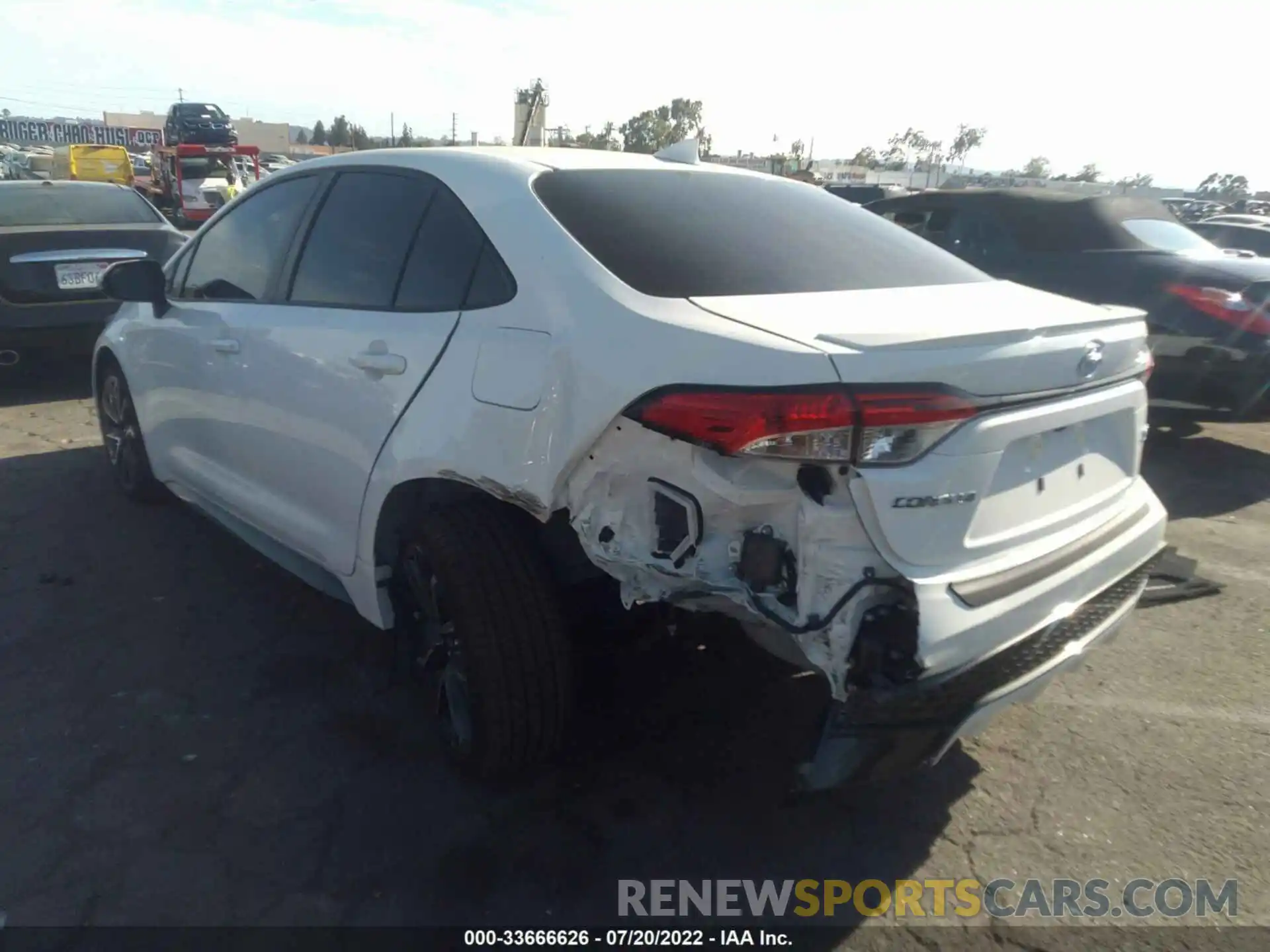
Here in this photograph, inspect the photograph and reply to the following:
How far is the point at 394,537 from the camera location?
119 inches

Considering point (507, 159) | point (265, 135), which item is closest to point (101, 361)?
point (507, 159)


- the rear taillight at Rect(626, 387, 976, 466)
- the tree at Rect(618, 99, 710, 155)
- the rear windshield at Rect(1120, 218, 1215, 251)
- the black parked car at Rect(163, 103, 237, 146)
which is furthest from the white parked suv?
the tree at Rect(618, 99, 710, 155)

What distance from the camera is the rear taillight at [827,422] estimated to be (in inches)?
80.1

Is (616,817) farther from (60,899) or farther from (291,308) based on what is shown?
(291,308)

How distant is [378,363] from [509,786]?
1.27m

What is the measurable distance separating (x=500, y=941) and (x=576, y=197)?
1950 mm

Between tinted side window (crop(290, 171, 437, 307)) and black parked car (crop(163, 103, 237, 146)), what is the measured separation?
29.8m

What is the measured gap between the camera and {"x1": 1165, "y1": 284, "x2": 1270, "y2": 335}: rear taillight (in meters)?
5.86

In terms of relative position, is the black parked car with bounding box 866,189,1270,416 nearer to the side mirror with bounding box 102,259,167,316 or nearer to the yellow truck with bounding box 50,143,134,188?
the side mirror with bounding box 102,259,167,316

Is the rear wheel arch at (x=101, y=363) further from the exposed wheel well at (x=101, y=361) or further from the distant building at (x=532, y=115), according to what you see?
the distant building at (x=532, y=115)

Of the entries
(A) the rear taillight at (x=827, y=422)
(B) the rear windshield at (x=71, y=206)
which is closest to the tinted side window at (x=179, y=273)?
(A) the rear taillight at (x=827, y=422)

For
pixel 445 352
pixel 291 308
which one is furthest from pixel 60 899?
pixel 291 308

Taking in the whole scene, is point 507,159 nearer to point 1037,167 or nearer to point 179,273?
point 179,273

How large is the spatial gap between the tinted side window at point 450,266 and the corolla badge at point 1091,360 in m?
1.43
